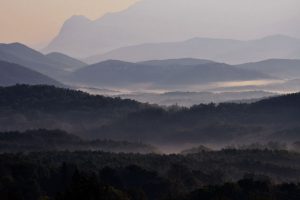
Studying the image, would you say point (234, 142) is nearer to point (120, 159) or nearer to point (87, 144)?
point (87, 144)

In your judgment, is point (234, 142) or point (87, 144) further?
point (234, 142)

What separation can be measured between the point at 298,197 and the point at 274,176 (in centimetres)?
3603

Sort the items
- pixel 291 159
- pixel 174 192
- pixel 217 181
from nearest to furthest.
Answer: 1. pixel 174 192
2. pixel 217 181
3. pixel 291 159

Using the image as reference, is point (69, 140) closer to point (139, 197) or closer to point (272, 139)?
point (272, 139)

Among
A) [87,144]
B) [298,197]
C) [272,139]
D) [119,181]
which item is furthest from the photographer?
[272,139]

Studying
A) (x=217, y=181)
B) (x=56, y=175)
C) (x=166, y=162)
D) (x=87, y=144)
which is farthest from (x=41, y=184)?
(x=87, y=144)

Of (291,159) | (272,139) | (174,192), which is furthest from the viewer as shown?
(272,139)

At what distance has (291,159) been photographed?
420 feet

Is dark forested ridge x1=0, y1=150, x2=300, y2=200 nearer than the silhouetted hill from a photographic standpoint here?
Yes

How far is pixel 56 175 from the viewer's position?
3696 inches

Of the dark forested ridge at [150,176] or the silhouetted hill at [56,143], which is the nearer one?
the dark forested ridge at [150,176]

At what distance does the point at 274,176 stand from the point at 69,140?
70084 millimetres

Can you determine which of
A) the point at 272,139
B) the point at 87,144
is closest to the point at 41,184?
the point at 87,144

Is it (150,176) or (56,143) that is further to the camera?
(56,143)
